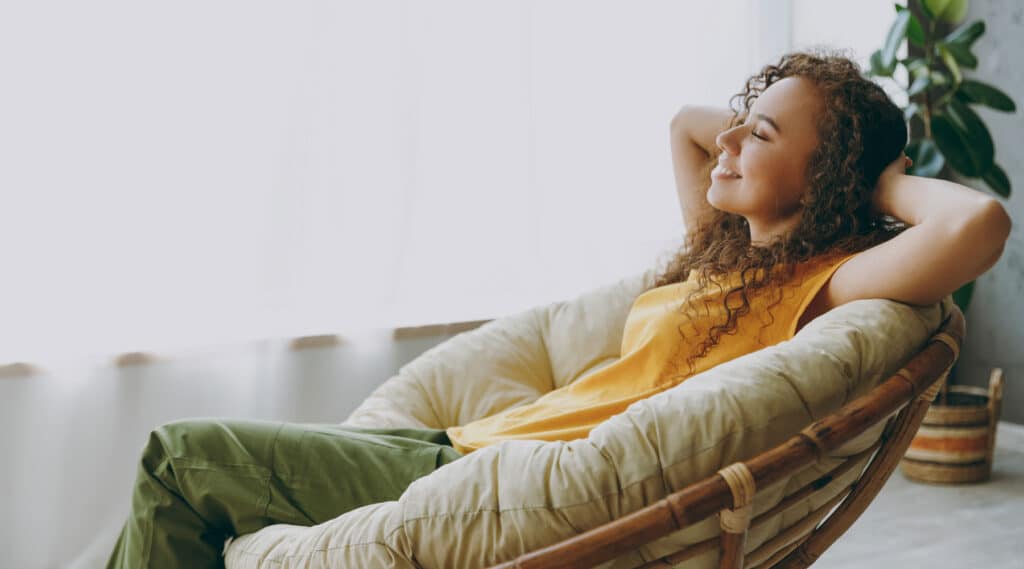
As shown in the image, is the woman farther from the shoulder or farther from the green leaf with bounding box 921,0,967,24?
the green leaf with bounding box 921,0,967,24

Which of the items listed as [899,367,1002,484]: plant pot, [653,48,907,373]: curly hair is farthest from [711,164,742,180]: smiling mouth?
[899,367,1002,484]: plant pot

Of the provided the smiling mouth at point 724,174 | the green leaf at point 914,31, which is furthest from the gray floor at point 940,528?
the green leaf at point 914,31

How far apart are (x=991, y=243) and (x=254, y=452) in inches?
41.3

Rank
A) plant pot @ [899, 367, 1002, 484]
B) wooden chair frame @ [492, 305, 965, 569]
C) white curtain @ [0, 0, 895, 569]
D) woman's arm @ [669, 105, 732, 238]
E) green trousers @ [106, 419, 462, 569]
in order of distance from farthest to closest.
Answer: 1. plant pot @ [899, 367, 1002, 484]
2. white curtain @ [0, 0, 895, 569]
3. woman's arm @ [669, 105, 732, 238]
4. green trousers @ [106, 419, 462, 569]
5. wooden chair frame @ [492, 305, 965, 569]

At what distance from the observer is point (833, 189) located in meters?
1.39

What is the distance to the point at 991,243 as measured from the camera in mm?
1178

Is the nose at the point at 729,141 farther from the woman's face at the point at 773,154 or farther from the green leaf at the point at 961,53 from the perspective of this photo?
the green leaf at the point at 961,53

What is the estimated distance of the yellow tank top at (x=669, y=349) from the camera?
4.56 ft

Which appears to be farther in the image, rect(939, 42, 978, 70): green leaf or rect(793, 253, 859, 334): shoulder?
rect(939, 42, 978, 70): green leaf

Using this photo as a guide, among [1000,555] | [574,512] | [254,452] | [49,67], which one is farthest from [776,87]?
[49,67]

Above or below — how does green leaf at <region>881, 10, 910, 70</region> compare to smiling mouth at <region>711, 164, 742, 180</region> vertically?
above

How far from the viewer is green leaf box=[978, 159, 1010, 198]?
8.54ft

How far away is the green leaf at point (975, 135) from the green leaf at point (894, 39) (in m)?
0.23

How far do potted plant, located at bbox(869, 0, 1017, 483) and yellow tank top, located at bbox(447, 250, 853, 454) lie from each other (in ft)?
4.44
